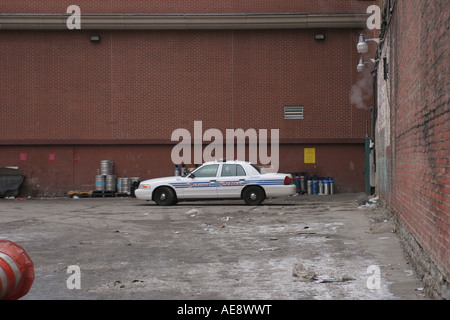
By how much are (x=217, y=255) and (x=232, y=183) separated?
1084 cm

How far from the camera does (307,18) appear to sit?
2708 cm

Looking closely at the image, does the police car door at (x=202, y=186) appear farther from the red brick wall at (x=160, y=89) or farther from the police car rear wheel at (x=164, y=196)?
the red brick wall at (x=160, y=89)

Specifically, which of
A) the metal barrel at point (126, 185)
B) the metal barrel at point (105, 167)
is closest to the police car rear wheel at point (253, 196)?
the metal barrel at point (126, 185)

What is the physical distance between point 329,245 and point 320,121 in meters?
17.6

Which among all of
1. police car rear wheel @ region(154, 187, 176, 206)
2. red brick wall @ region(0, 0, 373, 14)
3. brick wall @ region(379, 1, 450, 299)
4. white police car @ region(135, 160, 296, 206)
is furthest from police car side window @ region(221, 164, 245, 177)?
red brick wall @ region(0, 0, 373, 14)

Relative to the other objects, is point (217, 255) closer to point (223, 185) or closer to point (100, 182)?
point (223, 185)

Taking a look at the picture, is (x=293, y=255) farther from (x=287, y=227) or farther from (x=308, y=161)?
(x=308, y=161)

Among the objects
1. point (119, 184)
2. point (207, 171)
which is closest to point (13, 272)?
point (207, 171)

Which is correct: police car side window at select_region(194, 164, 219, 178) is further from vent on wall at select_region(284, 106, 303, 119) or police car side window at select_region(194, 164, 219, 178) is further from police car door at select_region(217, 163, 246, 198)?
vent on wall at select_region(284, 106, 303, 119)

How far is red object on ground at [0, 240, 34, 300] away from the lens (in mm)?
4855

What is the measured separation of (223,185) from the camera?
2038 centimetres

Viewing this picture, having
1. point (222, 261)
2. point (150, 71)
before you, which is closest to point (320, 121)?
point (150, 71)

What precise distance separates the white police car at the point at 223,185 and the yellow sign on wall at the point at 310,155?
24.0 ft

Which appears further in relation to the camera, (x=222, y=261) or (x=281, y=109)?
(x=281, y=109)
